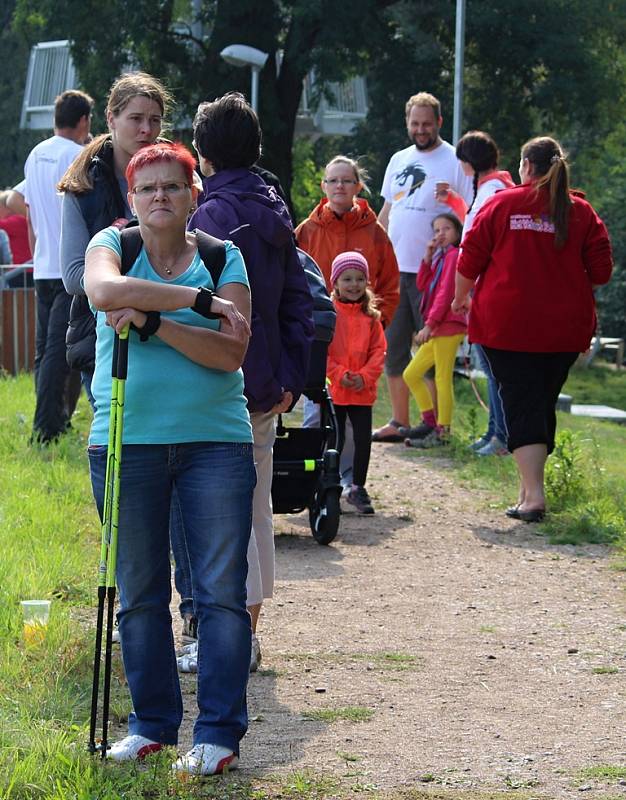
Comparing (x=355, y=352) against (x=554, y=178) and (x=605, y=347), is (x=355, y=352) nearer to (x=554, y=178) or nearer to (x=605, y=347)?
(x=554, y=178)

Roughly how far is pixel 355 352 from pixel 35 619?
11.1 ft

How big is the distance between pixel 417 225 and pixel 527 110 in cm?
2040

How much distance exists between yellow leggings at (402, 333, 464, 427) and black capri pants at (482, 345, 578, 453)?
2.30 meters

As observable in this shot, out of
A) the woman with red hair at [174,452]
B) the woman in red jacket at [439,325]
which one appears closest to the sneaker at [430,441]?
the woman in red jacket at [439,325]

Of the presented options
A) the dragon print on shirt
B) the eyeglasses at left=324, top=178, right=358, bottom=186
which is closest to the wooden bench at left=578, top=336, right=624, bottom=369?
the dragon print on shirt

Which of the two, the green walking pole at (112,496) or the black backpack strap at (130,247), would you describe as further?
the black backpack strap at (130,247)

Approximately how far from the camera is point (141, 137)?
5758mm

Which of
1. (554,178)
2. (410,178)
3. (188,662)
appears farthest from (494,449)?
(188,662)

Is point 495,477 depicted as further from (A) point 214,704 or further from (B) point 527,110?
(B) point 527,110

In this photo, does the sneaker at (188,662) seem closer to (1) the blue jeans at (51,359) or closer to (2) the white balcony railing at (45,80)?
(1) the blue jeans at (51,359)

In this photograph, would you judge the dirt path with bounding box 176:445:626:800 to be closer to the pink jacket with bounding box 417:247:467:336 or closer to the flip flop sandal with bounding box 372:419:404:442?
the pink jacket with bounding box 417:247:467:336

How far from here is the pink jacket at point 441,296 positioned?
10.9m

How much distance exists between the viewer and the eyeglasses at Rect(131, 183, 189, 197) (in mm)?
4219

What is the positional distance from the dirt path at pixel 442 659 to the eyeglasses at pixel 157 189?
5.30 ft
